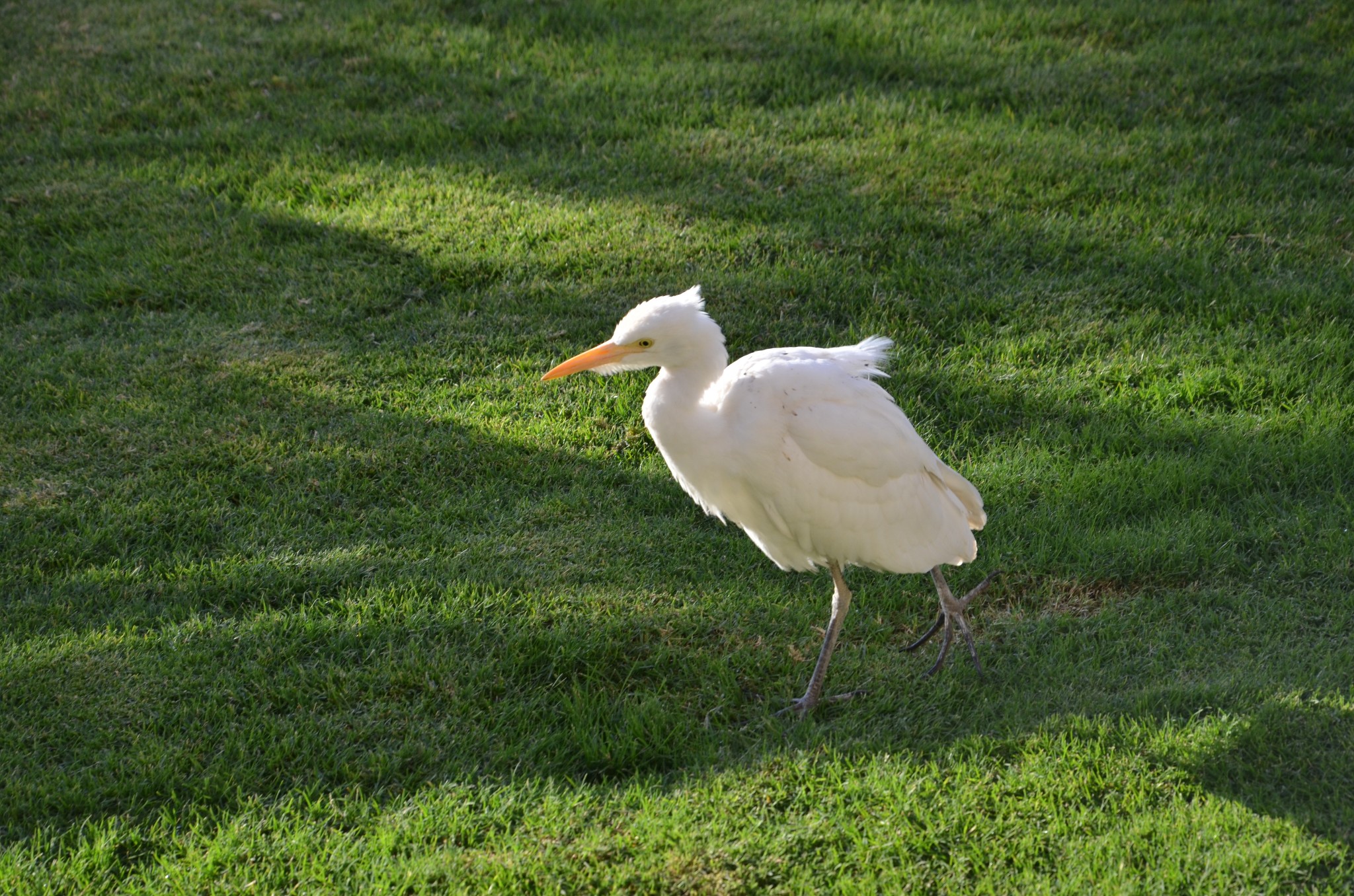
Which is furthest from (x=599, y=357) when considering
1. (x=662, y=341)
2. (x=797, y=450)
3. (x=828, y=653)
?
(x=828, y=653)

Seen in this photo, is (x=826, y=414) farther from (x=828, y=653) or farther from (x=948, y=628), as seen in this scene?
(x=948, y=628)

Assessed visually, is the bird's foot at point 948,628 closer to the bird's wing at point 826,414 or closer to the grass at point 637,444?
the grass at point 637,444

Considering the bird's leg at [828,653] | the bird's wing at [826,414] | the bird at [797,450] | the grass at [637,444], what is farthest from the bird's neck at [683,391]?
the grass at [637,444]

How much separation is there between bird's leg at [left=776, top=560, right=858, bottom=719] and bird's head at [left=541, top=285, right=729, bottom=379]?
88 centimetres

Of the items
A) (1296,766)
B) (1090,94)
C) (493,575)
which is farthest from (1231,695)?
(1090,94)

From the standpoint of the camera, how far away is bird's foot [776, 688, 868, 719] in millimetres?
3631

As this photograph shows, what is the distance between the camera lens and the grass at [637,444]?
10.5 ft

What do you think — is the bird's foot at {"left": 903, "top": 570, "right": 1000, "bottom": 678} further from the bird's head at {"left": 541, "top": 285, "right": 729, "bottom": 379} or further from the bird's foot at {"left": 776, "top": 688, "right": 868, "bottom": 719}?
the bird's head at {"left": 541, "top": 285, "right": 729, "bottom": 379}

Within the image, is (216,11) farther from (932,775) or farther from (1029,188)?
(932,775)

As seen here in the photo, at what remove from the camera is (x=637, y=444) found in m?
5.09

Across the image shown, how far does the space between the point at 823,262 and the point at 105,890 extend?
4395 mm

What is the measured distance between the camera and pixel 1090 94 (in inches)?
292

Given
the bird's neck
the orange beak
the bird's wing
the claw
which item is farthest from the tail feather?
the orange beak

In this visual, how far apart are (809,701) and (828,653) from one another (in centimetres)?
17
